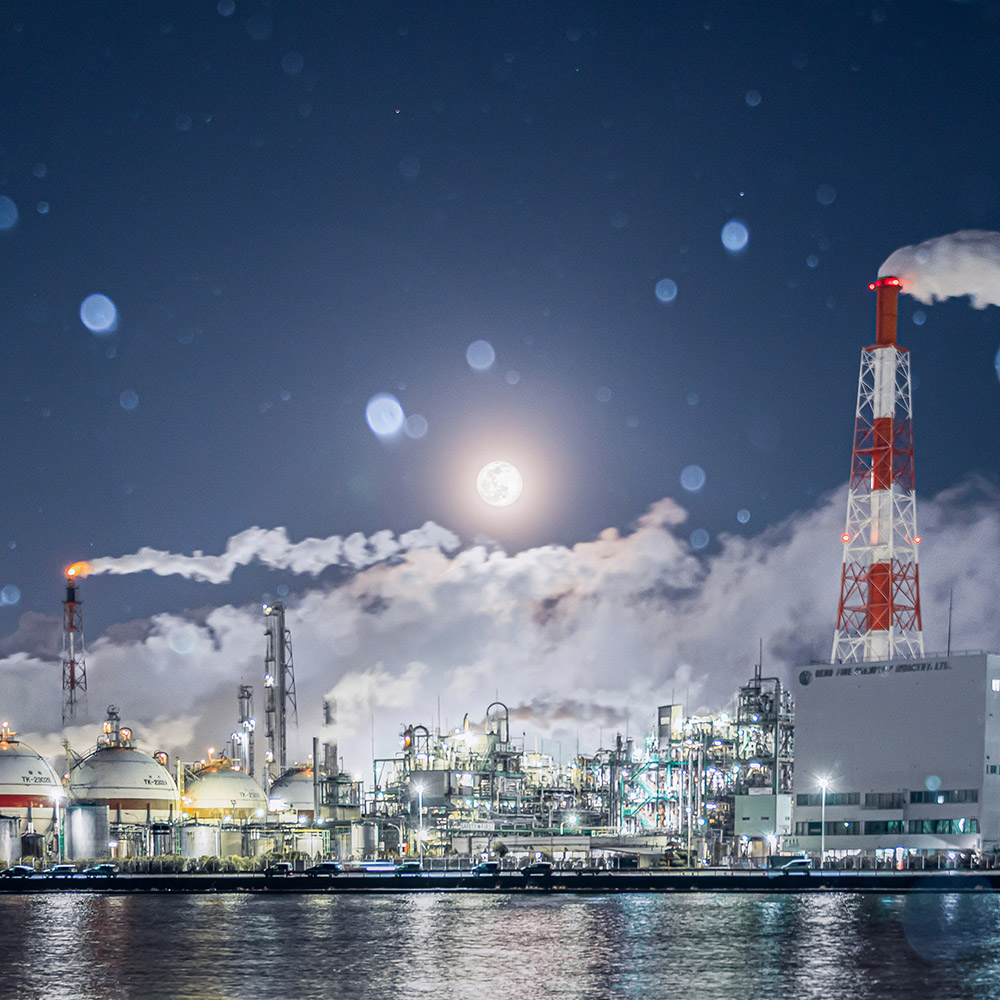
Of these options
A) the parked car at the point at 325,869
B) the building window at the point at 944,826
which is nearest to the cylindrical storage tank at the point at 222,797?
the parked car at the point at 325,869

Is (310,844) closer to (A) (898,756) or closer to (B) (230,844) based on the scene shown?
(B) (230,844)

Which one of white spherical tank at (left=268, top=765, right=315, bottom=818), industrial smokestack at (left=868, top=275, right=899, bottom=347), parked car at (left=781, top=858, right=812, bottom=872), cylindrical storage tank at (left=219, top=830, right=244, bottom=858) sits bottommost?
cylindrical storage tank at (left=219, top=830, right=244, bottom=858)

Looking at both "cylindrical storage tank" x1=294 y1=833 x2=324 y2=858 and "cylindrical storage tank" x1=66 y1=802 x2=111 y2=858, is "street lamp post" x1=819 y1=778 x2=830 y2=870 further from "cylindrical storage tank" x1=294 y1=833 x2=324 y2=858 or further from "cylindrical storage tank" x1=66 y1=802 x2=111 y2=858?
"cylindrical storage tank" x1=66 y1=802 x2=111 y2=858

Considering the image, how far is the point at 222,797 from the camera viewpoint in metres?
165

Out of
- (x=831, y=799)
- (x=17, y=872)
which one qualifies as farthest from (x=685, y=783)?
(x=17, y=872)

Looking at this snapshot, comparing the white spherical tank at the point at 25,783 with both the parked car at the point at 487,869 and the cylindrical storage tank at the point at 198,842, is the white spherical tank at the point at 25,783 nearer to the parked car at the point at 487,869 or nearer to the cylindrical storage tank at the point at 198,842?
the cylindrical storage tank at the point at 198,842

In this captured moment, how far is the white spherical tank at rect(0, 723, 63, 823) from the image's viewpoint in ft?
476

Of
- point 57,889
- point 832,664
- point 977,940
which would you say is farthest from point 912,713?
point 57,889

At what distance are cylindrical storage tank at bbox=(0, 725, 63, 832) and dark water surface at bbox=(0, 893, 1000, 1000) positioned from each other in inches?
1696

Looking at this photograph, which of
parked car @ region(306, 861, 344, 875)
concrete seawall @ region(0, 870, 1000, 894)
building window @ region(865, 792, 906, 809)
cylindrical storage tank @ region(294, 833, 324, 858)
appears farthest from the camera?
cylindrical storage tank @ region(294, 833, 324, 858)

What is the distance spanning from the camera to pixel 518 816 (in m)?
152

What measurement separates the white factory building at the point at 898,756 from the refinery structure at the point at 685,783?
14 cm

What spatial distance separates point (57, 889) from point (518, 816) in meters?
46.7

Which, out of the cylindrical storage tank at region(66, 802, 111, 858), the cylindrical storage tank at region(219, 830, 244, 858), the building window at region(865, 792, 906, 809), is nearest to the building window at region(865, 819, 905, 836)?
the building window at region(865, 792, 906, 809)
